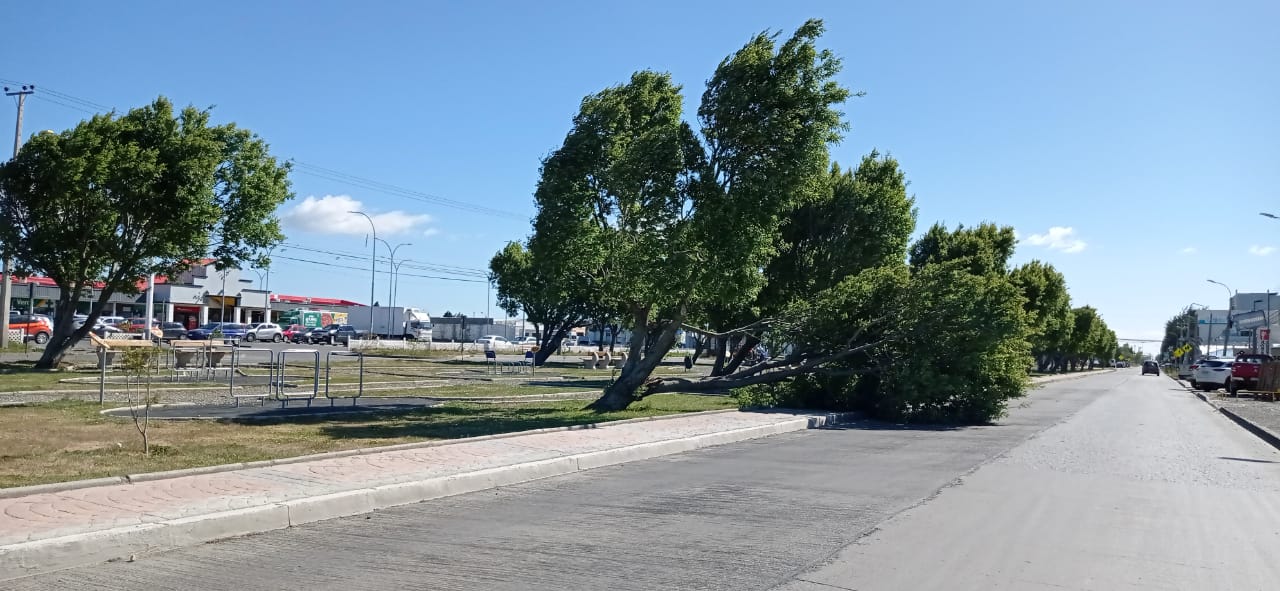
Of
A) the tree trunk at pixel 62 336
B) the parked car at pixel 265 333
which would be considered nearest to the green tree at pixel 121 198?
the tree trunk at pixel 62 336

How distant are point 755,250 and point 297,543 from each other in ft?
40.6

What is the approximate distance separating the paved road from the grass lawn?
3.10 meters

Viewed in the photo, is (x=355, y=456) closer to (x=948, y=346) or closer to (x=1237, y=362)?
(x=948, y=346)

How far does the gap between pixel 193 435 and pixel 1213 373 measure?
159 feet

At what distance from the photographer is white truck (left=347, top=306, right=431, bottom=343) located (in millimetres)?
91750

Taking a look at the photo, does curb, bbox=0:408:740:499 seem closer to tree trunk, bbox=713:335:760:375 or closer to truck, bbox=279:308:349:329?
tree trunk, bbox=713:335:760:375

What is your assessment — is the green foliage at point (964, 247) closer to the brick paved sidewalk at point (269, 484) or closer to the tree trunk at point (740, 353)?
the tree trunk at point (740, 353)

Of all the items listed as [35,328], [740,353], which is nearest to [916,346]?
[740,353]

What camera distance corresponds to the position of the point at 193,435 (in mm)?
12602

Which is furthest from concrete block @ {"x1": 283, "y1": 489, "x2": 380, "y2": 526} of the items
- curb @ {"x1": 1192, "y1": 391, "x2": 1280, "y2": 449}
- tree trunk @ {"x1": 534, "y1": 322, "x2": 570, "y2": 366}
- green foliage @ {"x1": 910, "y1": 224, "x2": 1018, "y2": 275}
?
tree trunk @ {"x1": 534, "y1": 322, "x2": 570, "y2": 366}

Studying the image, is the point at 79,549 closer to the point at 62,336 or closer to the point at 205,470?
the point at 205,470

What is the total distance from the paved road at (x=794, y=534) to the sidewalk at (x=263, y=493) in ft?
0.71

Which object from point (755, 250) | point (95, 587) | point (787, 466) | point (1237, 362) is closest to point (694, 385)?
point (755, 250)

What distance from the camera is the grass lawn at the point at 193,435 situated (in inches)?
383
